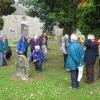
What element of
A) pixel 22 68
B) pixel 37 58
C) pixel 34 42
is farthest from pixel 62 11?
pixel 22 68

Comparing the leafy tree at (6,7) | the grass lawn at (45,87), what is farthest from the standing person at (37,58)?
the leafy tree at (6,7)

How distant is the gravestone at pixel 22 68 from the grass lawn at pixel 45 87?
13.1 inches

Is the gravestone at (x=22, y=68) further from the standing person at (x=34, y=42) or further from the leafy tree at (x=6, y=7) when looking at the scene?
the leafy tree at (x=6, y=7)

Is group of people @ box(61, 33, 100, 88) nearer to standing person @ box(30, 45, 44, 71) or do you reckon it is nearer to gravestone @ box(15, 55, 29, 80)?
gravestone @ box(15, 55, 29, 80)

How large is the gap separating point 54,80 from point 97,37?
2.98 meters

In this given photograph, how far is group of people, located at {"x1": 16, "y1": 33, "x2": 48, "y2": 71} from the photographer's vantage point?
2333 centimetres

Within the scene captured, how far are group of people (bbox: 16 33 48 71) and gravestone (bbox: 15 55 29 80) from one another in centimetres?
178

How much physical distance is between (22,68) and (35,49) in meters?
2.36

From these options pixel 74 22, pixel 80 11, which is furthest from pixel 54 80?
pixel 74 22

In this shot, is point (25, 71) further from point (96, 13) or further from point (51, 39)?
point (51, 39)

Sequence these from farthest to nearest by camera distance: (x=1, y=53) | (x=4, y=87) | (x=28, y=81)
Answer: (x=1, y=53)
(x=28, y=81)
(x=4, y=87)

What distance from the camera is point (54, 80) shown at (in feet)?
69.4

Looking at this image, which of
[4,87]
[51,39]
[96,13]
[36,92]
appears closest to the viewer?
[36,92]

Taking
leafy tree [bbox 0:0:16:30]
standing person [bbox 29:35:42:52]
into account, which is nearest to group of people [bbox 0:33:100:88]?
standing person [bbox 29:35:42:52]
